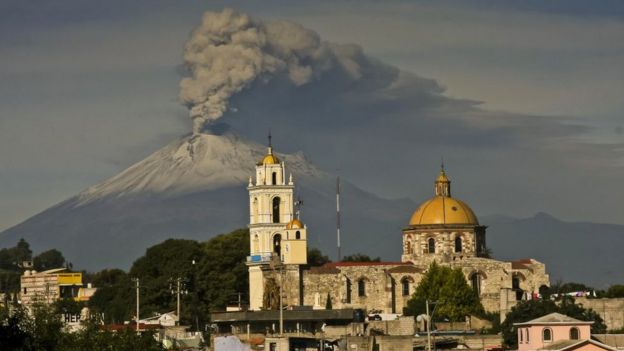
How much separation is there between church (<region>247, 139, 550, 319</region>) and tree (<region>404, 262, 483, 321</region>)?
222cm

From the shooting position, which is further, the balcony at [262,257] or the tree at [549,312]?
the balcony at [262,257]

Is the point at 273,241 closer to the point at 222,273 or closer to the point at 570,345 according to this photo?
the point at 222,273

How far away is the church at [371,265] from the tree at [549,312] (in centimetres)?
1884

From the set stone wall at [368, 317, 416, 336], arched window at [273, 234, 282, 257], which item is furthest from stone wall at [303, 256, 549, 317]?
stone wall at [368, 317, 416, 336]

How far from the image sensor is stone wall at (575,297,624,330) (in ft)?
391

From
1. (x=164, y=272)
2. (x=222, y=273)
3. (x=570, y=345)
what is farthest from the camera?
(x=222, y=273)

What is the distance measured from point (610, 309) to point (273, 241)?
3589 centimetres

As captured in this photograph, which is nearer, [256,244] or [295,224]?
[295,224]

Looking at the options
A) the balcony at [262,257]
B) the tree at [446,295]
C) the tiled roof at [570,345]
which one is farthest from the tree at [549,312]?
the balcony at [262,257]

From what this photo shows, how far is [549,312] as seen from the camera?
112562 mm

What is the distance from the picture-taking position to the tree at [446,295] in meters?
135

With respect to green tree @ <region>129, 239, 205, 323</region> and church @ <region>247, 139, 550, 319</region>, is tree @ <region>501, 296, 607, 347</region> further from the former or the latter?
green tree @ <region>129, 239, 205, 323</region>

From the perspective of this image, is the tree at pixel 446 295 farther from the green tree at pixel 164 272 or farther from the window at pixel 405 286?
the green tree at pixel 164 272

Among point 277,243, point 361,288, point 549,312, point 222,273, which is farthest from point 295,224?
point 549,312
